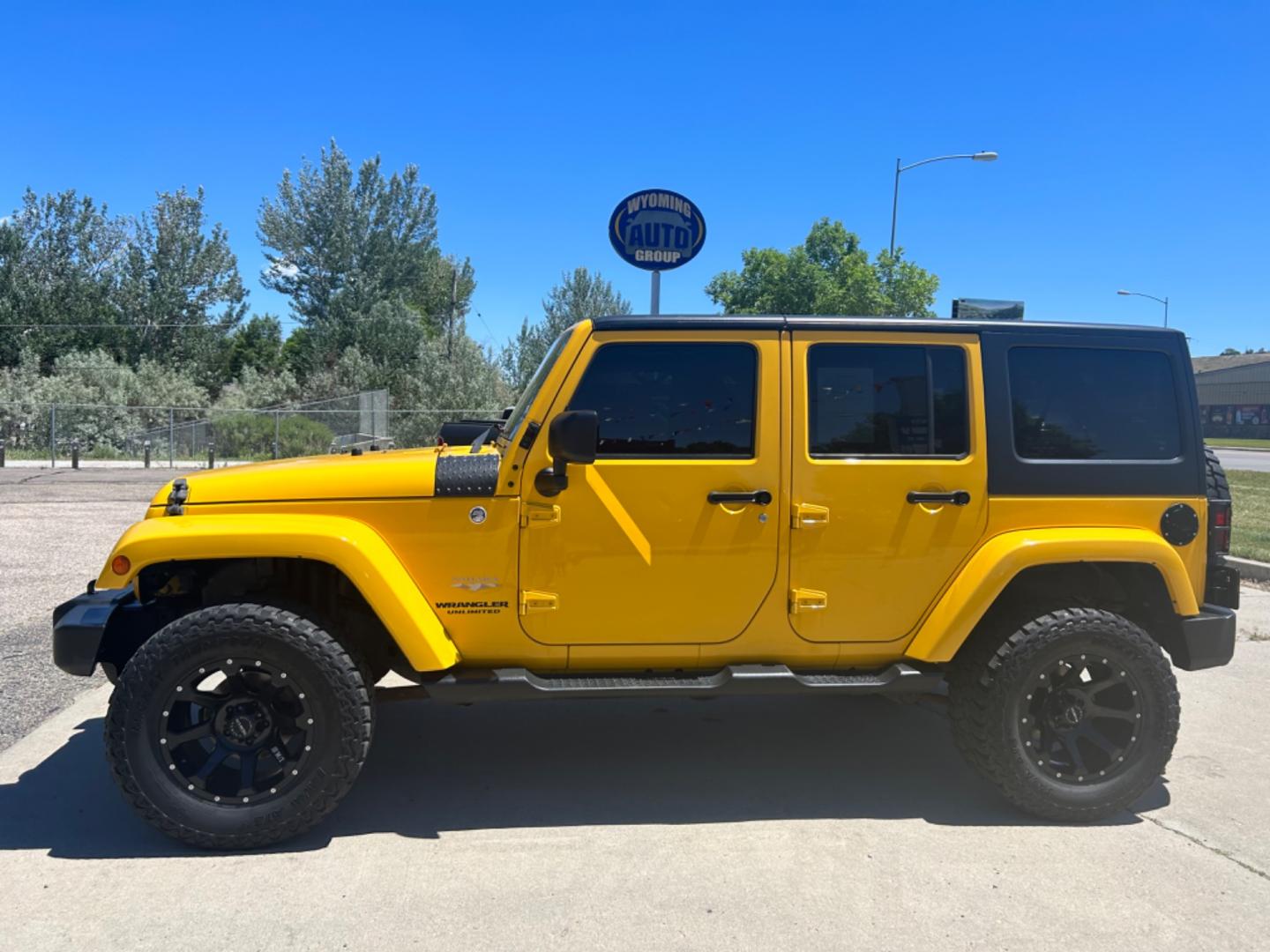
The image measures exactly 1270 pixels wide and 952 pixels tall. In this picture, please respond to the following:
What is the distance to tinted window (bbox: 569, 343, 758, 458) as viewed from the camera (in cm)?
362

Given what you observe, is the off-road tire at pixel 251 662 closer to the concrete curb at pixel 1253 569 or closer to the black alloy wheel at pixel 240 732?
the black alloy wheel at pixel 240 732

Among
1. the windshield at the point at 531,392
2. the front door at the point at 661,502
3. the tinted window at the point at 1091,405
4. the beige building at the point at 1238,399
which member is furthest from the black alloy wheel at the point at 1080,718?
the beige building at the point at 1238,399

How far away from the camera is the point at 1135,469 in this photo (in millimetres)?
3803

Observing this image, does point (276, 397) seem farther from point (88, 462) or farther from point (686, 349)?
point (686, 349)

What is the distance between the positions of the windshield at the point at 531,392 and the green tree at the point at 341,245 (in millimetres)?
35431

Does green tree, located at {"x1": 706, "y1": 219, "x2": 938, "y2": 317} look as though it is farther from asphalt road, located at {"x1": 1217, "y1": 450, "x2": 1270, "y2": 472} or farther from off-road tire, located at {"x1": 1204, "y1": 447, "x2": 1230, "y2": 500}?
off-road tire, located at {"x1": 1204, "y1": 447, "x2": 1230, "y2": 500}

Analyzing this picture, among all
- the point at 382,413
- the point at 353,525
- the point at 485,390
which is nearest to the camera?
the point at 353,525

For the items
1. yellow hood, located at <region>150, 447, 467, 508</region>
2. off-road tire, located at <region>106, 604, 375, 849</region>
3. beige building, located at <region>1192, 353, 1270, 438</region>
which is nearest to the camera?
off-road tire, located at <region>106, 604, 375, 849</region>

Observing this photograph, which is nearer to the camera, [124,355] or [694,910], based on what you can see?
[694,910]

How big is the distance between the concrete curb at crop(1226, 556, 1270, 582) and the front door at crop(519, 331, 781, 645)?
7393mm

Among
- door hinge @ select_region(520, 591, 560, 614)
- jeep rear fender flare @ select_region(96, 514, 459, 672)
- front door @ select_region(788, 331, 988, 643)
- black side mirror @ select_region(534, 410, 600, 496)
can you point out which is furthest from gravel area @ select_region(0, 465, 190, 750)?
front door @ select_region(788, 331, 988, 643)

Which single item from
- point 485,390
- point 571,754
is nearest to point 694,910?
point 571,754

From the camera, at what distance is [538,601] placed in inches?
141

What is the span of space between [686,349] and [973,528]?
1381 mm
